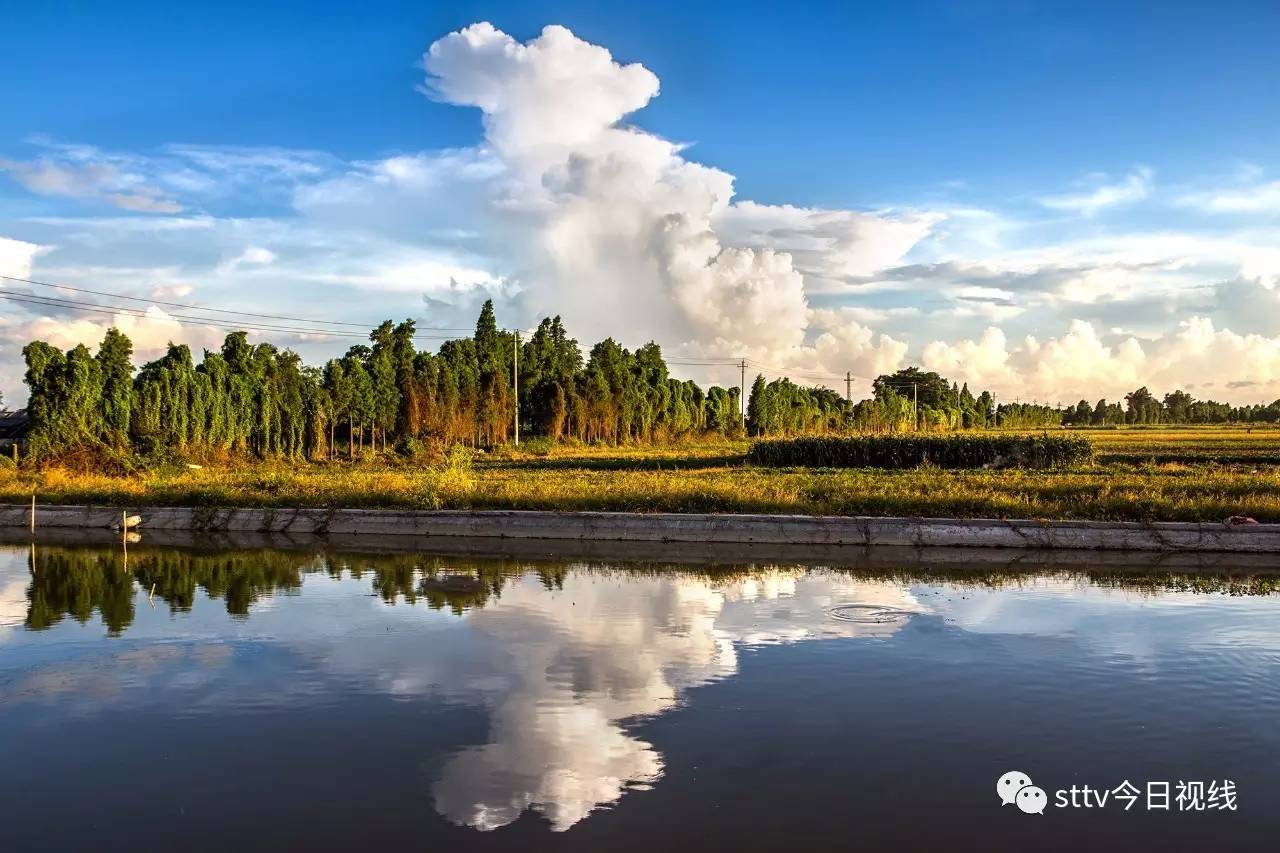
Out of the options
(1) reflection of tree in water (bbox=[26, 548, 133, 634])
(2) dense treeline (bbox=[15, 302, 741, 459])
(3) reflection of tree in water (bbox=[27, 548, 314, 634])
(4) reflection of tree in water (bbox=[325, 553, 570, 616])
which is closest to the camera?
(1) reflection of tree in water (bbox=[26, 548, 133, 634])

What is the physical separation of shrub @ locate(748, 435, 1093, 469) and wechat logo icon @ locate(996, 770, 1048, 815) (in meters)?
27.2

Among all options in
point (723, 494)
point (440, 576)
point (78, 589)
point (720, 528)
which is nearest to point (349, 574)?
point (440, 576)

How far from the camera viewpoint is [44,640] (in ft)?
29.6

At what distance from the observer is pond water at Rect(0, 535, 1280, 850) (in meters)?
4.89

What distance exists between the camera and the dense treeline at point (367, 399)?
29.9m

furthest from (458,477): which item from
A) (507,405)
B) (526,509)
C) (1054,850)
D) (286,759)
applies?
(507,405)

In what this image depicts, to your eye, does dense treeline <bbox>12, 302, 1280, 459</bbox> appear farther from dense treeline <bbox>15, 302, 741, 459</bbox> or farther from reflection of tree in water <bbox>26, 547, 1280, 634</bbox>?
reflection of tree in water <bbox>26, 547, 1280, 634</bbox>

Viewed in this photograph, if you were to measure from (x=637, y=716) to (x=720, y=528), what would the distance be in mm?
10128

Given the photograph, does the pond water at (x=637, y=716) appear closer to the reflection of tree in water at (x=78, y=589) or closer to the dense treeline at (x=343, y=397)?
the reflection of tree in water at (x=78, y=589)

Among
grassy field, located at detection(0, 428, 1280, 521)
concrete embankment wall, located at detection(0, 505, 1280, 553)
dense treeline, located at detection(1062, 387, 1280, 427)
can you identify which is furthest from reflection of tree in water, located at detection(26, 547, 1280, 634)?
dense treeline, located at detection(1062, 387, 1280, 427)

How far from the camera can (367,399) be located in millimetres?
40938

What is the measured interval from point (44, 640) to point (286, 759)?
15.6 ft

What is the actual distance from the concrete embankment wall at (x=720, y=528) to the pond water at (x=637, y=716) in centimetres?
344

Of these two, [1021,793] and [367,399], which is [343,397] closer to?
[367,399]
